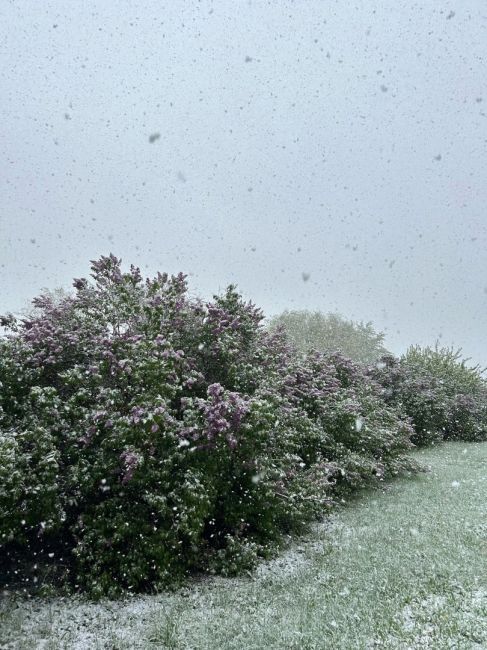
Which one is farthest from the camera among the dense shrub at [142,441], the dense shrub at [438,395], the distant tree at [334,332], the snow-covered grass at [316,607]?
the distant tree at [334,332]

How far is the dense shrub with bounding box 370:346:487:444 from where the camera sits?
17.2 m

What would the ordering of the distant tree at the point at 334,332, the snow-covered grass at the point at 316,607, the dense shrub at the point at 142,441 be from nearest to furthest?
the snow-covered grass at the point at 316,607 < the dense shrub at the point at 142,441 < the distant tree at the point at 334,332

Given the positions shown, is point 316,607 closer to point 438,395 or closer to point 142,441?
point 142,441

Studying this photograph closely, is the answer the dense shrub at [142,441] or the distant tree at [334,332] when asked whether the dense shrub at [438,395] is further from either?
the distant tree at [334,332]

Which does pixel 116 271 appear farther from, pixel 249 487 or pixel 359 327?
pixel 359 327

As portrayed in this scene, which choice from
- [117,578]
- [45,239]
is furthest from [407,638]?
[45,239]

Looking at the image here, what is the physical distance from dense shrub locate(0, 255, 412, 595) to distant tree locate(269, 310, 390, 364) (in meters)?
29.4

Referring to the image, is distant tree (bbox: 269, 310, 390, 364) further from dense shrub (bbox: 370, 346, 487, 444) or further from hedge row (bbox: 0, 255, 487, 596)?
hedge row (bbox: 0, 255, 487, 596)

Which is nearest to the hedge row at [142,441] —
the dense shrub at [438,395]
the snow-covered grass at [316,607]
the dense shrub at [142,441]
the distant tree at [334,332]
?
the dense shrub at [142,441]

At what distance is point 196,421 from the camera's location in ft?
18.4

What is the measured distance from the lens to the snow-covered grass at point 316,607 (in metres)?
3.87

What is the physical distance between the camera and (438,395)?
58.6 ft

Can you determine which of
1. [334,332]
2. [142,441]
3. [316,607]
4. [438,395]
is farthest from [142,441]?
[334,332]

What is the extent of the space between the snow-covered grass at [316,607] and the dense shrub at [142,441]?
0.44m
